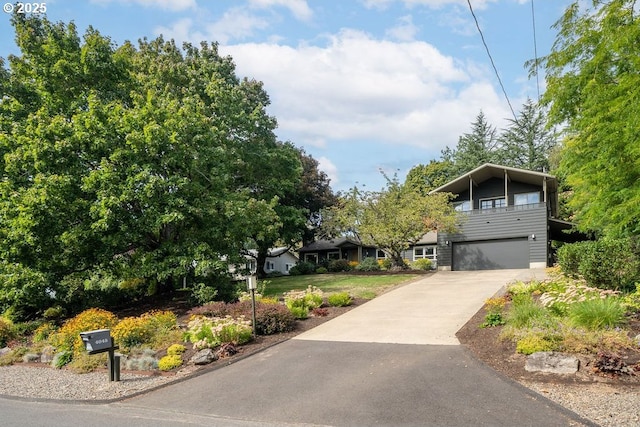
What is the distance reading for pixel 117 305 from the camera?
16156mm

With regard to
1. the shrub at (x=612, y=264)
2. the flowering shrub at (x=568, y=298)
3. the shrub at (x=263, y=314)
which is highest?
the shrub at (x=612, y=264)

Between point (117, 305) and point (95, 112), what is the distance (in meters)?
7.21

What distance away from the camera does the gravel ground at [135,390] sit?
16.6ft

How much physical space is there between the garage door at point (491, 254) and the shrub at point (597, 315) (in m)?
17.5

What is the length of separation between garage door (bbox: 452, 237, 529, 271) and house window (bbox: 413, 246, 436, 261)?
4230 mm

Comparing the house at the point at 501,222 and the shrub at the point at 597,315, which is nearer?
the shrub at the point at 597,315

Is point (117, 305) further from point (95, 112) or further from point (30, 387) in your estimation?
point (30, 387)

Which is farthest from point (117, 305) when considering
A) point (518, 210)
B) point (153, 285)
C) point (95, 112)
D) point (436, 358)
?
point (518, 210)

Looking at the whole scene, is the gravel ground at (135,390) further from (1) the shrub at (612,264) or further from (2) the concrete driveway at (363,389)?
(1) the shrub at (612,264)

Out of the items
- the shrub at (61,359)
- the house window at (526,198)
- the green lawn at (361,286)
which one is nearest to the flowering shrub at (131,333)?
the shrub at (61,359)

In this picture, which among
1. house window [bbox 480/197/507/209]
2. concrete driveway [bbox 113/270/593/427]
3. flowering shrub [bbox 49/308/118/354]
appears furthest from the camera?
house window [bbox 480/197/507/209]

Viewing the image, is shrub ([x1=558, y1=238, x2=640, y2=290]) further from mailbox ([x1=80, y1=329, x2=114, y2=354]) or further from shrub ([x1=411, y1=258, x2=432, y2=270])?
shrub ([x1=411, y1=258, x2=432, y2=270])

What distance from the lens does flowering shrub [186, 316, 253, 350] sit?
929 centimetres

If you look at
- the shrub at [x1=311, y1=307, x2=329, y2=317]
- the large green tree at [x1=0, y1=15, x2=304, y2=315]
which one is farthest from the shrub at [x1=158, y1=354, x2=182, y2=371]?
the large green tree at [x1=0, y1=15, x2=304, y2=315]
